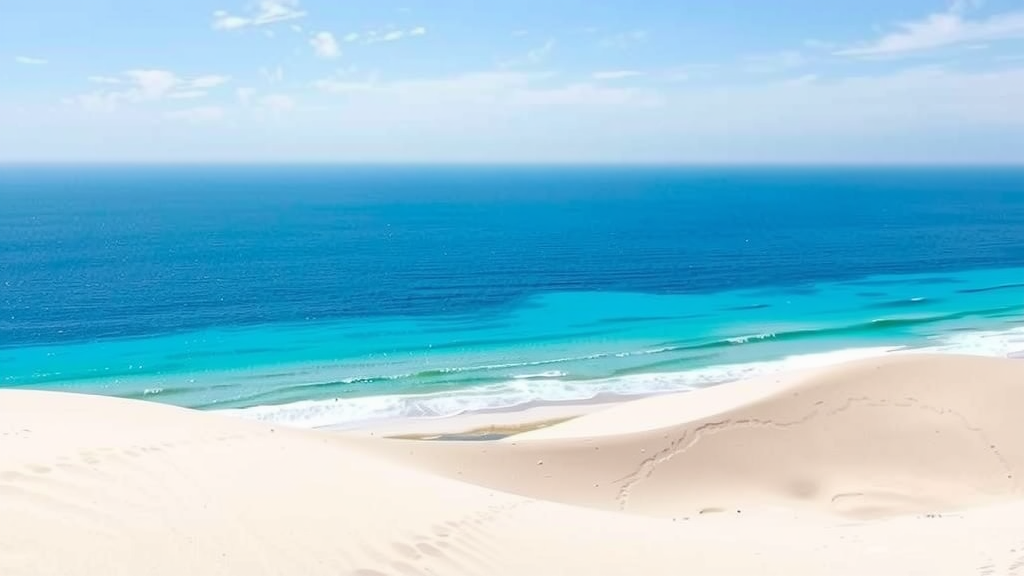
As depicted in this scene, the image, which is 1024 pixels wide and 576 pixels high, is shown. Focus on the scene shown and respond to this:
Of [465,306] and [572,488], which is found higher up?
[572,488]

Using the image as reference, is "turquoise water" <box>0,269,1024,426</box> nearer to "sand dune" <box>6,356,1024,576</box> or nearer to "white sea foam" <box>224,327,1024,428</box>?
"white sea foam" <box>224,327,1024,428</box>

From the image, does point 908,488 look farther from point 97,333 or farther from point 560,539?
point 97,333

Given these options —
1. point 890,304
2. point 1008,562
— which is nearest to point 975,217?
point 890,304

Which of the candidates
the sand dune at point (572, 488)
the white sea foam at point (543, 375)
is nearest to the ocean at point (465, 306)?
the white sea foam at point (543, 375)

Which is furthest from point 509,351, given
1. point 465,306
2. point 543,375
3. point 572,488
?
point 572,488

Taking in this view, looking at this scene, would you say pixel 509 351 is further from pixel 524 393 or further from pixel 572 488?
pixel 572 488

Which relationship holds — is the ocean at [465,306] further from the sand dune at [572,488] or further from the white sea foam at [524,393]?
the sand dune at [572,488]

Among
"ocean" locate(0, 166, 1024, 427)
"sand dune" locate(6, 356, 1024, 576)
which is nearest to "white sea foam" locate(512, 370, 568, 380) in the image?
"ocean" locate(0, 166, 1024, 427)
